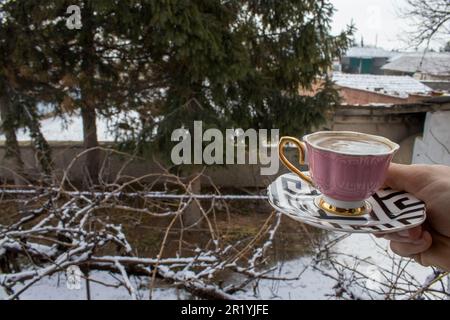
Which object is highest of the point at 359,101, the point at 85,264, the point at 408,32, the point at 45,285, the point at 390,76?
the point at 408,32

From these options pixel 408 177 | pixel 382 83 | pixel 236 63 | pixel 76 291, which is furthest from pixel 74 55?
pixel 382 83

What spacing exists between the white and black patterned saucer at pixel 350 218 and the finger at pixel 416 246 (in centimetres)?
7

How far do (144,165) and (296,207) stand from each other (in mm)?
2104

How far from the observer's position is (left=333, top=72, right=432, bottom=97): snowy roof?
223 cm

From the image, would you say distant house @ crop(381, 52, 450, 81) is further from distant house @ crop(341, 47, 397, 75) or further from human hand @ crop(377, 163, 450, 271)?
human hand @ crop(377, 163, 450, 271)

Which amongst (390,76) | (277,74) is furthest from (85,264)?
(390,76)

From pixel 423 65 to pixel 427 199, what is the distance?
178 centimetres

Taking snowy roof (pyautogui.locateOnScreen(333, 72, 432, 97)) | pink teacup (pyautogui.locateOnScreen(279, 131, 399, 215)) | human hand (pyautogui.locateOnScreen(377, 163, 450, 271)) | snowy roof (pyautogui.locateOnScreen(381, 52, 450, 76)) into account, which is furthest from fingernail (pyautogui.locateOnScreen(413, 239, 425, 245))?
snowy roof (pyautogui.locateOnScreen(333, 72, 432, 97))

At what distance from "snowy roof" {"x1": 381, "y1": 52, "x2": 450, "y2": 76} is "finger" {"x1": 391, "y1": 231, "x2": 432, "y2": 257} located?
159cm

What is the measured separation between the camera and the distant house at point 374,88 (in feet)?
7.13

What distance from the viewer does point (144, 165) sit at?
235 cm

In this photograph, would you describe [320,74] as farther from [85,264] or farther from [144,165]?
[85,264]

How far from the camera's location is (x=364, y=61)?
7.61 feet

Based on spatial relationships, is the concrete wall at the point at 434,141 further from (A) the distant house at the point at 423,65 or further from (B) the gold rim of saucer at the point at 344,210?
(B) the gold rim of saucer at the point at 344,210
